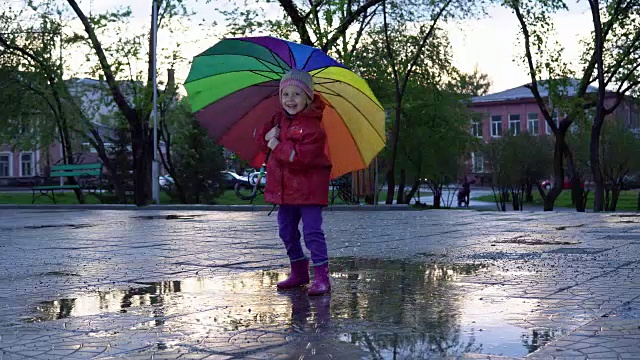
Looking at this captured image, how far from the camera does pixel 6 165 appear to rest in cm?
8800

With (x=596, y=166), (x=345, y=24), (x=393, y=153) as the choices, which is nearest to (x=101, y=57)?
(x=345, y=24)

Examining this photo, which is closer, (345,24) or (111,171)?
(345,24)

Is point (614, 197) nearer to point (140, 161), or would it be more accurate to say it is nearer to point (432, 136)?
point (432, 136)

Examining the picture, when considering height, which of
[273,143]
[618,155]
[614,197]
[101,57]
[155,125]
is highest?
[101,57]

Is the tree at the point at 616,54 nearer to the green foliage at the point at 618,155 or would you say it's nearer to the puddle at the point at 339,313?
the green foliage at the point at 618,155

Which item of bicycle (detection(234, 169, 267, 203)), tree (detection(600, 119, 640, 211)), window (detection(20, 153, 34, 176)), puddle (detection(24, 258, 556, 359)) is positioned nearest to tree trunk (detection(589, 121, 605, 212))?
bicycle (detection(234, 169, 267, 203))

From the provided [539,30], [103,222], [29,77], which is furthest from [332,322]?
[29,77]

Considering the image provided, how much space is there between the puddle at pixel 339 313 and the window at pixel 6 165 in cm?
8568

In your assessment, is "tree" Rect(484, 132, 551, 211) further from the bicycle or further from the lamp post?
the lamp post

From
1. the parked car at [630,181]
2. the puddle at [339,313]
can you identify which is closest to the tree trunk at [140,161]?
the puddle at [339,313]

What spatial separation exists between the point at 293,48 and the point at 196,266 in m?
2.40

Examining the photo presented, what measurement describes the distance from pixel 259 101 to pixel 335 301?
2.11 m

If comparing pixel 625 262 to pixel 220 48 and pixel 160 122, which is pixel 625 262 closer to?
pixel 220 48

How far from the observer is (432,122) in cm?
4225
